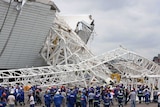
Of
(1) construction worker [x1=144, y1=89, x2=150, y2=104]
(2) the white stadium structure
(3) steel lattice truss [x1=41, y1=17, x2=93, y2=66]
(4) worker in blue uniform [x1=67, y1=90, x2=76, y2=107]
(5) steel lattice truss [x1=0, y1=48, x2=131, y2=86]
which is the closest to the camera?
(4) worker in blue uniform [x1=67, y1=90, x2=76, y2=107]

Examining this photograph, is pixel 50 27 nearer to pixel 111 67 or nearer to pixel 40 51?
pixel 40 51

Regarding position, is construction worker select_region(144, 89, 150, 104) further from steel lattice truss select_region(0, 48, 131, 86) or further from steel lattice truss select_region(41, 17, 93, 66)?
steel lattice truss select_region(41, 17, 93, 66)

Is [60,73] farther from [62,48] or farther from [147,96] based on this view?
[147,96]

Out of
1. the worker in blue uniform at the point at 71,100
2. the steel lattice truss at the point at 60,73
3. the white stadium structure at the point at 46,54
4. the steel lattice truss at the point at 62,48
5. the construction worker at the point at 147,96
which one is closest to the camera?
the worker in blue uniform at the point at 71,100

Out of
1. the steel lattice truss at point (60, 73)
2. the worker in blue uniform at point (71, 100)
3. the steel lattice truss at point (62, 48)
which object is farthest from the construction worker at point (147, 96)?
the steel lattice truss at point (62, 48)

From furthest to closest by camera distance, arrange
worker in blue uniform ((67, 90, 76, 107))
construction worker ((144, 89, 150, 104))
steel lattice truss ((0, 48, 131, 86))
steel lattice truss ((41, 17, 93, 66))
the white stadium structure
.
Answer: steel lattice truss ((41, 17, 93, 66)), the white stadium structure, steel lattice truss ((0, 48, 131, 86)), construction worker ((144, 89, 150, 104)), worker in blue uniform ((67, 90, 76, 107))

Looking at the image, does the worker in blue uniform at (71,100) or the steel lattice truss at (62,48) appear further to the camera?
the steel lattice truss at (62,48)

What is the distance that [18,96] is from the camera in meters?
36.1

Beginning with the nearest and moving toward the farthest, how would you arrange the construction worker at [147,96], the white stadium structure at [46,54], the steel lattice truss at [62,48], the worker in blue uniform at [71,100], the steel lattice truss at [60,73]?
the worker in blue uniform at [71,100] → the construction worker at [147,96] → the steel lattice truss at [60,73] → the white stadium structure at [46,54] → the steel lattice truss at [62,48]

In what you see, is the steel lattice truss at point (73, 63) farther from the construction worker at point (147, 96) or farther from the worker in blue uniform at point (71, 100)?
the worker in blue uniform at point (71, 100)

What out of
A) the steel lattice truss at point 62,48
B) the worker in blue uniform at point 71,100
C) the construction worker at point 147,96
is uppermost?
the steel lattice truss at point 62,48

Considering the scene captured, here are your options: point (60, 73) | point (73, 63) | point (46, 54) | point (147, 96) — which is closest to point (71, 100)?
point (147, 96)

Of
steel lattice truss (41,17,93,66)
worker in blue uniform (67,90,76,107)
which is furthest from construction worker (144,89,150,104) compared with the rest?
steel lattice truss (41,17,93,66)

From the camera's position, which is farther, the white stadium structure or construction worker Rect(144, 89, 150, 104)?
the white stadium structure
